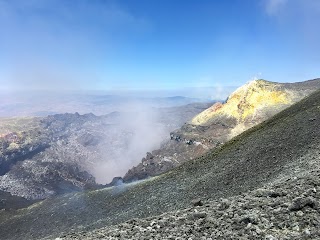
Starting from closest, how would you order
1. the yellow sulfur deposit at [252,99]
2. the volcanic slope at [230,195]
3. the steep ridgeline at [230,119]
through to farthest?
1. the volcanic slope at [230,195]
2. the steep ridgeline at [230,119]
3. the yellow sulfur deposit at [252,99]

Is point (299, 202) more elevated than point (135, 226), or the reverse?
point (299, 202)

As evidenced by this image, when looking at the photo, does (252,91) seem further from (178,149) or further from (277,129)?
(277,129)

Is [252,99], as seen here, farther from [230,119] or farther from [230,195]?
[230,195]

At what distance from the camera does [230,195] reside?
37.4m

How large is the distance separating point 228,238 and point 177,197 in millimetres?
30696

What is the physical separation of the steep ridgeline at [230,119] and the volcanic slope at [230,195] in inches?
2990

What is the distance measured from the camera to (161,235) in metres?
17.6

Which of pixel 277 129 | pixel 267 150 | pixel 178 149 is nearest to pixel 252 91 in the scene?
pixel 178 149

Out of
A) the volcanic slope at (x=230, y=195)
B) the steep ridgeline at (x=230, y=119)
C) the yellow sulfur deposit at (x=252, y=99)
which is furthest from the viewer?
the yellow sulfur deposit at (x=252, y=99)

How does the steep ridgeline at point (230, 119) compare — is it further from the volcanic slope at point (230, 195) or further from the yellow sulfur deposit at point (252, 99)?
the volcanic slope at point (230, 195)

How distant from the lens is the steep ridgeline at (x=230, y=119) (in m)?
150

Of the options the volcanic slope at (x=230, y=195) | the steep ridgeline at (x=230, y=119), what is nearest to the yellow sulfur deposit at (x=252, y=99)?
the steep ridgeline at (x=230, y=119)

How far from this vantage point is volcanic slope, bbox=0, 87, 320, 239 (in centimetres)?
1784

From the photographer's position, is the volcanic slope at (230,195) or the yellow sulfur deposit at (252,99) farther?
the yellow sulfur deposit at (252,99)
